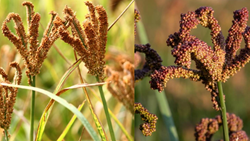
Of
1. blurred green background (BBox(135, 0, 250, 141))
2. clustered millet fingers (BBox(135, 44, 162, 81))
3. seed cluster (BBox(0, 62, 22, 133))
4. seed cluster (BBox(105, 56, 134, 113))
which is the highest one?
blurred green background (BBox(135, 0, 250, 141))

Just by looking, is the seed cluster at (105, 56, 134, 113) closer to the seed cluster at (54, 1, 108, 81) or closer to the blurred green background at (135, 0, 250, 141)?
the seed cluster at (54, 1, 108, 81)

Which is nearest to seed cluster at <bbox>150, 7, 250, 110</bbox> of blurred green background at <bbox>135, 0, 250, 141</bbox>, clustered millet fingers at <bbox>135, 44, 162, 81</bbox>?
clustered millet fingers at <bbox>135, 44, 162, 81</bbox>

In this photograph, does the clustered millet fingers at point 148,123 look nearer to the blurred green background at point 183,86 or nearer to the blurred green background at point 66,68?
the blurred green background at point 66,68

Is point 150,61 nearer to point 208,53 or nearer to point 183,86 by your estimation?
point 208,53

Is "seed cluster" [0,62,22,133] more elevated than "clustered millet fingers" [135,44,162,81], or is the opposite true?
"clustered millet fingers" [135,44,162,81]

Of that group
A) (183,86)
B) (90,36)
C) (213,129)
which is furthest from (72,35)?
(183,86)

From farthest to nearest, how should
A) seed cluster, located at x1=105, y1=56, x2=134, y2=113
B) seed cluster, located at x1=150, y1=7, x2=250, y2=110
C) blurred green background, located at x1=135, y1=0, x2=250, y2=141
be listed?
blurred green background, located at x1=135, y1=0, x2=250, y2=141 → seed cluster, located at x1=105, y1=56, x2=134, y2=113 → seed cluster, located at x1=150, y1=7, x2=250, y2=110

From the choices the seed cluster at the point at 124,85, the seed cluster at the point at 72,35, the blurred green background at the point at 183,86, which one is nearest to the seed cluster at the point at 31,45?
the seed cluster at the point at 72,35
